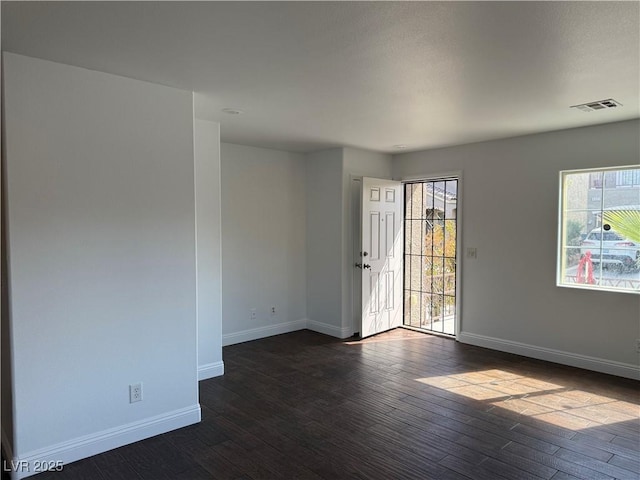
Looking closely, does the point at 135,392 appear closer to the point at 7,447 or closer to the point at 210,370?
the point at 7,447

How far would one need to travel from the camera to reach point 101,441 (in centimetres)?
277

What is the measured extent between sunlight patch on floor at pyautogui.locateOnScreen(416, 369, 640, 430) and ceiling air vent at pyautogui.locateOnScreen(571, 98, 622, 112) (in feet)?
8.09

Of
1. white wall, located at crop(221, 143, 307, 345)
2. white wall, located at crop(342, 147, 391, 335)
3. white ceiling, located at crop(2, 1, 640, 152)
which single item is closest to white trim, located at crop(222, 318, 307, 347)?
white wall, located at crop(221, 143, 307, 345)

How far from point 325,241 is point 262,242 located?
2.78 ft

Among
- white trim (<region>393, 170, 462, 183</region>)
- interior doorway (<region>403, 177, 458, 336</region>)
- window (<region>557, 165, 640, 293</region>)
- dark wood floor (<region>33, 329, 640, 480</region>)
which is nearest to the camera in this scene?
dark wood floor (<region>33, 329, 640, 480</region>)

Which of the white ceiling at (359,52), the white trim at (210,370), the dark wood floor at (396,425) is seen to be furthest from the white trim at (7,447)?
the white ceiling at (359,52)

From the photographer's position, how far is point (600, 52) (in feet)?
7.88

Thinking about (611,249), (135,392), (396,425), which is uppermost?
(611,249)

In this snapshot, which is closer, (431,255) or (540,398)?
(540,398)

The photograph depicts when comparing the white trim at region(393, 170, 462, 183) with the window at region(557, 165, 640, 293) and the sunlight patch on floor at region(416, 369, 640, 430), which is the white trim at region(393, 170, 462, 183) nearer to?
the window at region(557, 165, 640, 293)

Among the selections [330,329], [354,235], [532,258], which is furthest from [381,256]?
[532,258]

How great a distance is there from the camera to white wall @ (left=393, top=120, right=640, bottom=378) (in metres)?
4.10

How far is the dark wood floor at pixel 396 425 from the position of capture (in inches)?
103

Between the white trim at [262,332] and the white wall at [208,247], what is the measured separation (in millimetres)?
959
